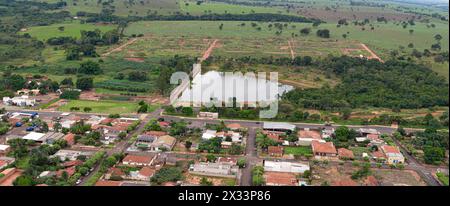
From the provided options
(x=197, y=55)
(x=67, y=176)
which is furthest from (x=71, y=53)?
(x=67, y=176)

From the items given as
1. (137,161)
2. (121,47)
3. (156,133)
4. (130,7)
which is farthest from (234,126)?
(130,7)

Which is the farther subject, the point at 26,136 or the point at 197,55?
the point at 197,55

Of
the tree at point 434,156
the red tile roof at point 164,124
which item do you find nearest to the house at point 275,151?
the red tile roof at point 164,124

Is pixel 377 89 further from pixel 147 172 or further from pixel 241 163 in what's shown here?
pixel 147 172

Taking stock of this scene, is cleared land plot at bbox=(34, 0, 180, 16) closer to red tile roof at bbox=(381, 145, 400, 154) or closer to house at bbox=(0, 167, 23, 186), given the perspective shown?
house at bbox=(0, 167, 23, 186)

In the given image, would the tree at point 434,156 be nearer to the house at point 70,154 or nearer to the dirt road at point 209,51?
the house at point 70,154

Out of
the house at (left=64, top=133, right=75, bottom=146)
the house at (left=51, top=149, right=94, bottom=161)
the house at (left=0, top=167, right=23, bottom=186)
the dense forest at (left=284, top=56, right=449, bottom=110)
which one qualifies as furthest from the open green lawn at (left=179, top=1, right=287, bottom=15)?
the house at (left=0, top=167, right=23, bottom=186)
